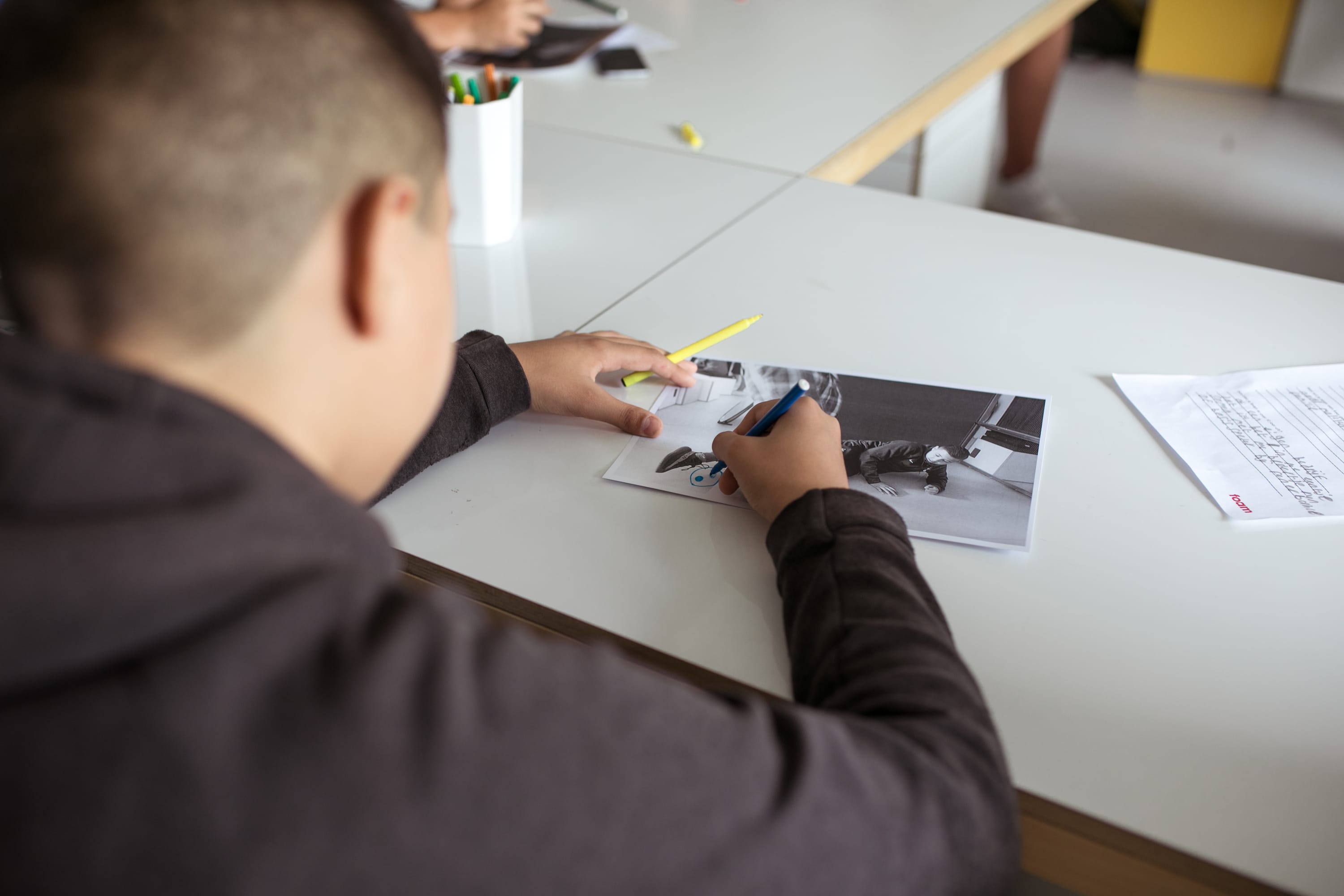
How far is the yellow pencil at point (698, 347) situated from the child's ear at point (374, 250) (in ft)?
1.56

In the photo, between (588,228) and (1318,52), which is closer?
(588,228)

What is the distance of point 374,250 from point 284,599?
174 mm

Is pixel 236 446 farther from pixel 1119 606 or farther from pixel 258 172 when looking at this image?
pixel 1119 606

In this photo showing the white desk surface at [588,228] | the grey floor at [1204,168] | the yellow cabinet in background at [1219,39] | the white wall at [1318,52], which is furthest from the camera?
the yellow cabinet in background at [1219,39]

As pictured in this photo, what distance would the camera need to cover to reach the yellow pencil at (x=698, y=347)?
967mm

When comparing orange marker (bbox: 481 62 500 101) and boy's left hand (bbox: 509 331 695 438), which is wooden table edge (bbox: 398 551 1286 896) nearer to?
boy's left hand (bbox: 509 331 695 438)

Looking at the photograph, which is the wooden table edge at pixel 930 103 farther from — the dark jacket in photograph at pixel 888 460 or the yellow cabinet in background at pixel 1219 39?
the yellow cabinet in background at pixel 1219 39

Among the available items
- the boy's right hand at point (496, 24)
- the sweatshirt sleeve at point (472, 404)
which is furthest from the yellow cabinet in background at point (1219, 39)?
the sweatshirt sleeve at point (472, 404)

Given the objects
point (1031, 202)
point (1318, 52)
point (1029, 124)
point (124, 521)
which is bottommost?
point (1031, 202)

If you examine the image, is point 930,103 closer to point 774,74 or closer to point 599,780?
point 774,74

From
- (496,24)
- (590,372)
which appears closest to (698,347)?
(590,372)

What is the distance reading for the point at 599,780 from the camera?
1.33 ft

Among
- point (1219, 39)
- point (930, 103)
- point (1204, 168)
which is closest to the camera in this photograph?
point (930, 103)

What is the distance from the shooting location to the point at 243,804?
0.36 metres
